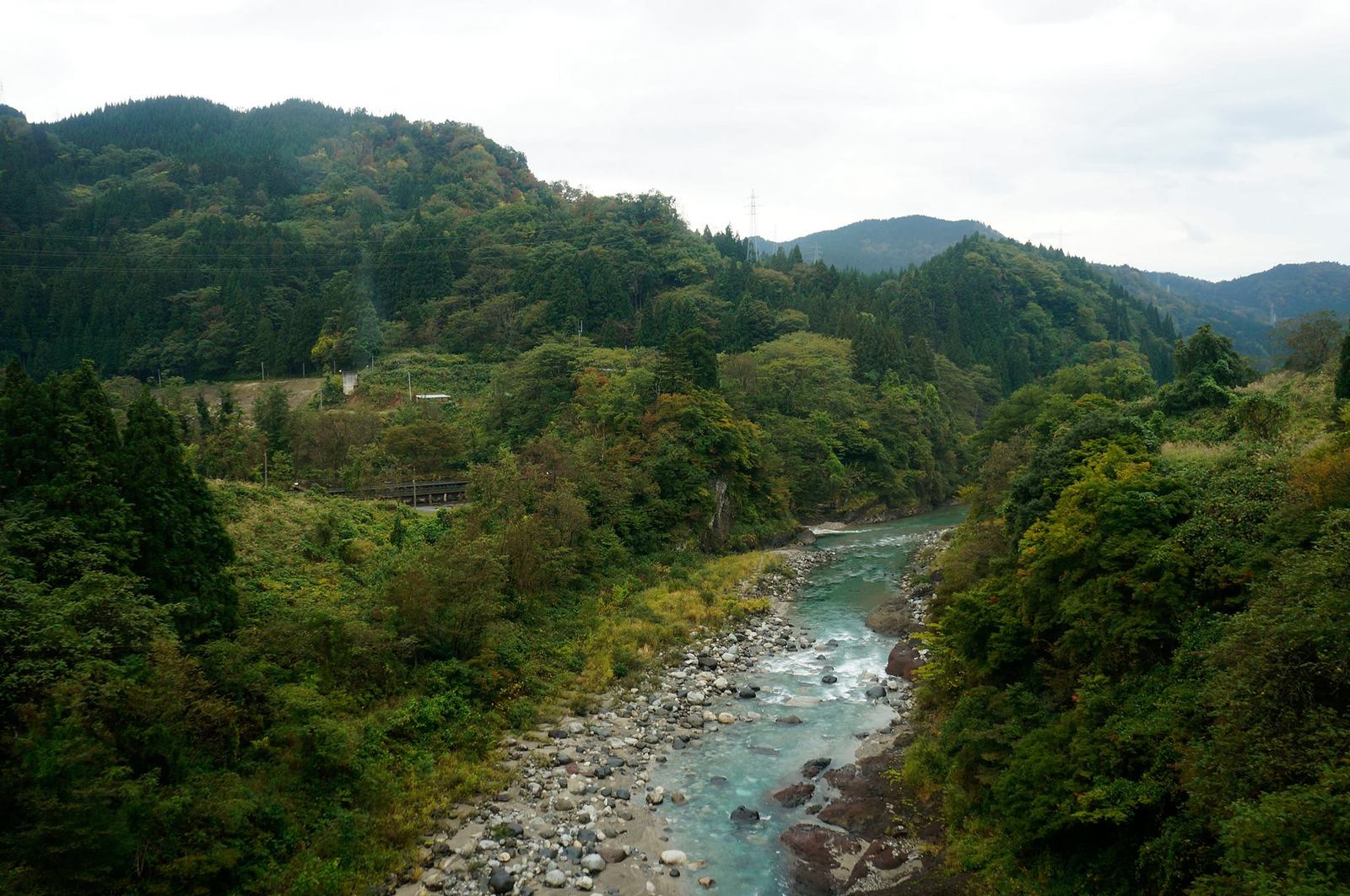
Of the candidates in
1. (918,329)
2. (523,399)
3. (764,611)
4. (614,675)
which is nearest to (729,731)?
(614,675)

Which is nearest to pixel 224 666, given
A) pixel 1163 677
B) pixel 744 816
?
pixel 744 816

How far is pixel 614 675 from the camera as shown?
907 inches

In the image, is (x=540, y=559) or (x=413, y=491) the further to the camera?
(x=413, y=491)

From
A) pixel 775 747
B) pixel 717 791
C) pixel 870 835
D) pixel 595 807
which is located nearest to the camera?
pixel 870 835

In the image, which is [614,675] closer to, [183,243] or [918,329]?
[918,329]

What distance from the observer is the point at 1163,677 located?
36.9 ft

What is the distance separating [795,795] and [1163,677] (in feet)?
26.1

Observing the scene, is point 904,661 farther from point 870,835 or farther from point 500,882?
point 500,882

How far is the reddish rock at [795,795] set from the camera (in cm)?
1633

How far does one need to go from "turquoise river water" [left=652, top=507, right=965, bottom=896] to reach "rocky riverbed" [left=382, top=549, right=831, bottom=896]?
38 centimetres

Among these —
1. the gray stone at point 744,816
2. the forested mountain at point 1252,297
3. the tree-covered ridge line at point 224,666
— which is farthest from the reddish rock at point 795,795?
the forested mountain at point 1252,297

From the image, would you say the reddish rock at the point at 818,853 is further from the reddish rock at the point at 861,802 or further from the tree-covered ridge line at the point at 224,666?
the tree-covered ridge line at the point at 224,666

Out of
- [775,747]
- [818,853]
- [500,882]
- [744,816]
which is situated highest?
[500,882]

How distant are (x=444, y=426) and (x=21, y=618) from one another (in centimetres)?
2635
